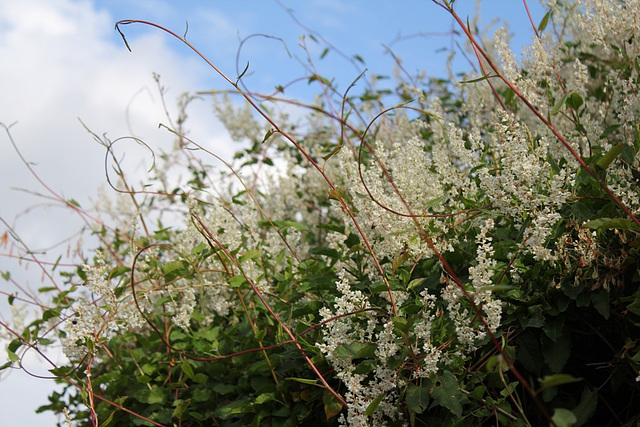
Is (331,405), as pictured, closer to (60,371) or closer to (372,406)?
(372,406)

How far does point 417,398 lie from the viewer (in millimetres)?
1889

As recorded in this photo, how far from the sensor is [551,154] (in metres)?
2.65

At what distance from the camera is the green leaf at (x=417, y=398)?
187 cm

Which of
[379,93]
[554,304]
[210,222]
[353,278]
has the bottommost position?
[554,304]

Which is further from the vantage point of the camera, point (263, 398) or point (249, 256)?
point (249, 256)

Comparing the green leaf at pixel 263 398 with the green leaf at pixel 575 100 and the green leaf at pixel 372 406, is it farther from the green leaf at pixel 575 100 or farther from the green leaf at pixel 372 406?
the green leaf at pixel 575 100

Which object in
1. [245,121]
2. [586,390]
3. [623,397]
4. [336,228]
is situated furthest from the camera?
[245,121]

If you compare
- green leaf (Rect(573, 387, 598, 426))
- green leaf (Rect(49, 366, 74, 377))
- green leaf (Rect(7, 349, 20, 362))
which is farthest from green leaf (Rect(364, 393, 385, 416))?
green leaf (Rect(7, 349, 20, 362))

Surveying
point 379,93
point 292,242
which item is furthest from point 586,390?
point 379,93

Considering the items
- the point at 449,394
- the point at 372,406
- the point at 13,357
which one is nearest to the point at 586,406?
the point at 449,394

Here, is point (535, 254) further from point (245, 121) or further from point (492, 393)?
point (245, 121)

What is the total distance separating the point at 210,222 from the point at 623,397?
1.86m

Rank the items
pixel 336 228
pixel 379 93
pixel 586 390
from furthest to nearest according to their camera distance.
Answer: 1. pixel 379 93
2. pixel 336 228
3. pixel 586 390

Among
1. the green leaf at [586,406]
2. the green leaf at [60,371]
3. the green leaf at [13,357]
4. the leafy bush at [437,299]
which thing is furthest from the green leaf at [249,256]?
the green leaf at [586,406]
